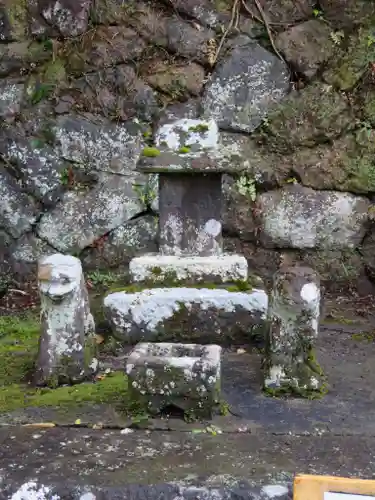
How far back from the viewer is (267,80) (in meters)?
4.91

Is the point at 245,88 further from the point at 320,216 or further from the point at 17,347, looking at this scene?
the point at 17,347

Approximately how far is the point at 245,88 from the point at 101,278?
1.73 meters

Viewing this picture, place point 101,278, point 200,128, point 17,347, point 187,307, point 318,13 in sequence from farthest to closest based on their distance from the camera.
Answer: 1. point 318,13
2. point 101,278
3. point 17,347
4. point 200,128
5. point 187,307

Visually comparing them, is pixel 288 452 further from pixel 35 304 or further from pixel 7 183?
pixel 7 183

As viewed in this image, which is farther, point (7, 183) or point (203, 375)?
point (7, 183)

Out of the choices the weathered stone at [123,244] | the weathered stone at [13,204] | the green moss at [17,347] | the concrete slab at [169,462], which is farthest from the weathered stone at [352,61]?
the concrete slab at [169,462]

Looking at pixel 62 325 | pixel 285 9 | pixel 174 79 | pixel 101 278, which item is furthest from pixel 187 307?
pixel 285 9

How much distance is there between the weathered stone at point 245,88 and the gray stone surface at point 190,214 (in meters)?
1.43

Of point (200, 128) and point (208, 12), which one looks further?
point (208, 12)

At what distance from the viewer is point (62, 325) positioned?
302 centimetres

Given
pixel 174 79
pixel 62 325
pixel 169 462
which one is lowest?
pixel 169 462

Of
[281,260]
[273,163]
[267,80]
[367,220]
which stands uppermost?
[267,80]

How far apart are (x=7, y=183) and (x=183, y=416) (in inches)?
109

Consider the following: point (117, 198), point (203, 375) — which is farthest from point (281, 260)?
point (203, 375)
